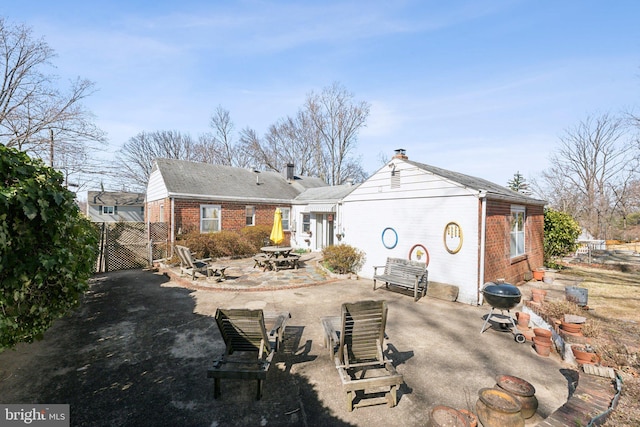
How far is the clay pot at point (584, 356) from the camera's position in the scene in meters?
4.66

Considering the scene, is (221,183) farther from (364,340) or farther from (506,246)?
(364,340)

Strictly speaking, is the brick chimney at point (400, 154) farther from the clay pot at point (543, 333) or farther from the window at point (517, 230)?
the clay pot at point (543, 333)

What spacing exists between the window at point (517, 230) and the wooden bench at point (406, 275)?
4.03 meters

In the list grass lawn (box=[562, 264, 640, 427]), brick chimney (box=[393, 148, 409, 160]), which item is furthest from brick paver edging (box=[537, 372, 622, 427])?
brick chimney (box=[393, 148, 409, 160])

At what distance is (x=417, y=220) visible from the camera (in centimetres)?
984

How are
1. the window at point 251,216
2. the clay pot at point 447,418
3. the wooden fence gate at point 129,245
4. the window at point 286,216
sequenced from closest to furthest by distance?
the clay pot at point 447,418
the wooden fence gate at point 129,245
the window at point 251,216
the window at point 286,216

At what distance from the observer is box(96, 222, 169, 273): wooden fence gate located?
42.5ft

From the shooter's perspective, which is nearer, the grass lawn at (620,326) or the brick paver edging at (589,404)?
the brick paver edging at (589,404)

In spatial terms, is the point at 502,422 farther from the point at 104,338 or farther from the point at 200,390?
the point at 104,338

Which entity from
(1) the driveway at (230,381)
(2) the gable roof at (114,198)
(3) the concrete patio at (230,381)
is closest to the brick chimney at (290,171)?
(3) the concrete patio at (230,381)

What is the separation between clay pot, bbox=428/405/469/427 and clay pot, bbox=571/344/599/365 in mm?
3287

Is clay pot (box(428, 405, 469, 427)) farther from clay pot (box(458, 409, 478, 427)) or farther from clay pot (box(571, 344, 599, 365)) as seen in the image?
clay pot (box(571, 344, 599, 365))

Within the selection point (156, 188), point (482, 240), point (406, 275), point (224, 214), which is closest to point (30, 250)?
point (406, 275)

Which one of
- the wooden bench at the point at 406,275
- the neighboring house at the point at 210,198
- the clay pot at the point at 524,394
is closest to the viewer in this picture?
the clay pot at the point at 524,394
